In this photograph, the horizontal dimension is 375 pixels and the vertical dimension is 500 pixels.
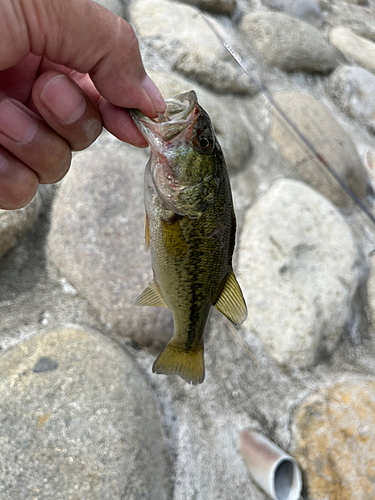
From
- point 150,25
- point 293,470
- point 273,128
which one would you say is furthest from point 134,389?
point 150,25

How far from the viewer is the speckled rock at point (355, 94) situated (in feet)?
10.4

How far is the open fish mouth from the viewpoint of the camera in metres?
1.15

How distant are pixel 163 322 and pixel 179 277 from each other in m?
0.64

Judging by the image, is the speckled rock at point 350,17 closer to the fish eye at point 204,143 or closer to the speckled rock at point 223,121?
the speckled rock at point 223,121

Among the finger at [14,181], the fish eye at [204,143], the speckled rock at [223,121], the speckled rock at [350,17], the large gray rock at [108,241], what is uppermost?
the speckled rock at [350,17]

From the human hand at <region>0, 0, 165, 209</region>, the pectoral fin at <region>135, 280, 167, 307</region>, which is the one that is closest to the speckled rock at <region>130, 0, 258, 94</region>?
the human hand at <region>0, 0, 165, 209</region>

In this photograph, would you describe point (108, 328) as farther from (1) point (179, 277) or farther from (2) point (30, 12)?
(2) point (30, 12)

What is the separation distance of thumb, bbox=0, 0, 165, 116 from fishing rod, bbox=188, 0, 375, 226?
6.04ft

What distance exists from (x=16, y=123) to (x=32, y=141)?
7 centimetres

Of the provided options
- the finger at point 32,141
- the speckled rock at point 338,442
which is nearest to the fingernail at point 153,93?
the finger at point 32,141

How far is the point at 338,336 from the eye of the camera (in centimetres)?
212

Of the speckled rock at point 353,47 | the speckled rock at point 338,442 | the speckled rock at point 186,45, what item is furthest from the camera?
the speckled rock at point 353,47

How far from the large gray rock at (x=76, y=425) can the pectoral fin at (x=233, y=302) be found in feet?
2.04

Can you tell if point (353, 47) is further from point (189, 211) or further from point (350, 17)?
point (189, 211)
